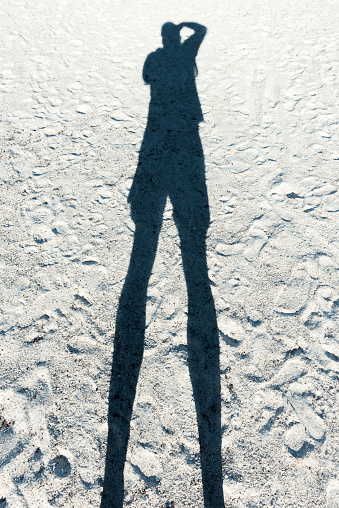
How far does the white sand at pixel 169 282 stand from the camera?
215cm

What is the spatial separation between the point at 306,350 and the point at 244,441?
3.02ft

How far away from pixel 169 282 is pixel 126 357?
0.84 m

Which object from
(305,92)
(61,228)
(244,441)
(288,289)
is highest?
(305,92)

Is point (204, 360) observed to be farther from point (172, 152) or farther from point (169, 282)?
Answer: point (172, 152)

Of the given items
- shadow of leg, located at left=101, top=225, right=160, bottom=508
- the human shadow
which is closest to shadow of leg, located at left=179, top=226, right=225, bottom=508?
the human shadow

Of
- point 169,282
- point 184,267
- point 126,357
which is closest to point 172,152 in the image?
point 184,267

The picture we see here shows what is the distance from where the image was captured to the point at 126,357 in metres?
2.59

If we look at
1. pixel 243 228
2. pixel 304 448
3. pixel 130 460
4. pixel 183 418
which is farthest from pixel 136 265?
pixel 304 448

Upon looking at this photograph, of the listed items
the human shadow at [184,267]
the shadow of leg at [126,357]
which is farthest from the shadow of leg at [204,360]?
the shadow of leg at [126,357]

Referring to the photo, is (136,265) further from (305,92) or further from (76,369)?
(305,92)

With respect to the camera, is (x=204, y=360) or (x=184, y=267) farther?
(x=184, y=267)

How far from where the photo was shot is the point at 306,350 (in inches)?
102

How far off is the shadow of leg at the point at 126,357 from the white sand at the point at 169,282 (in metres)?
0.07

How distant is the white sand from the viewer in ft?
7.05
